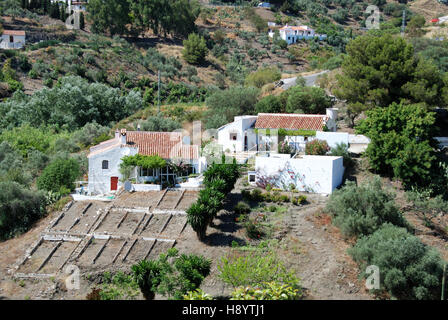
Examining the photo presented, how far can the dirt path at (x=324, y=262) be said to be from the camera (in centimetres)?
1966

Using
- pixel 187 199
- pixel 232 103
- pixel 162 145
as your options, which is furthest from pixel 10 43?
pixel 187 199

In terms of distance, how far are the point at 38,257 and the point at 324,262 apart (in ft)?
41.2

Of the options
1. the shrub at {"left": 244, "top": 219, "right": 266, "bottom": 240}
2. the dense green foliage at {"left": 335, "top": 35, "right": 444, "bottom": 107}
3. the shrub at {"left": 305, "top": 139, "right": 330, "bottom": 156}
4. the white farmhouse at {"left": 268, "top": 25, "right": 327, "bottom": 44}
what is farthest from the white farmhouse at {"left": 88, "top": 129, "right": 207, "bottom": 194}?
the white farmhouse at {"left": 268, "top": 25, "right": 327, "bottom": 44}

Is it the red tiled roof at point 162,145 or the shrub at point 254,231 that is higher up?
the red tiled roof at point 162,145

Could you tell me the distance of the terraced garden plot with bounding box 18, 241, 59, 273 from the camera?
2241 cm

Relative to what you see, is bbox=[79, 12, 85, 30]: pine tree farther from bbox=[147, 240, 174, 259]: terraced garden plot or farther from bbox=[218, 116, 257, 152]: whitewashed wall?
bbox=[147, 240, 174, 259]: terraced garden plot

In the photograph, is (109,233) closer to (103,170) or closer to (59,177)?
(103,170)

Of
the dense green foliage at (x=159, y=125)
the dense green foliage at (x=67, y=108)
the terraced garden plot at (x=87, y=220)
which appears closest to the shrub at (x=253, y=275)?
the terraced garden plot at (x=87, y=220)

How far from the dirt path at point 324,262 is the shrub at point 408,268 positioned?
2.94 ft

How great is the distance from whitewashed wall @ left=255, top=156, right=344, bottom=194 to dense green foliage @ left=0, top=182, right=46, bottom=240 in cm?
1182

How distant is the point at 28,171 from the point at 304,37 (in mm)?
57932

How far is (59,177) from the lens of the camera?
2852 centimetres

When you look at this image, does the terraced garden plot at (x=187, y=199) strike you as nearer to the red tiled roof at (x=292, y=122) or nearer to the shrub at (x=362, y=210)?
the shrub at (x=362, y=210)
